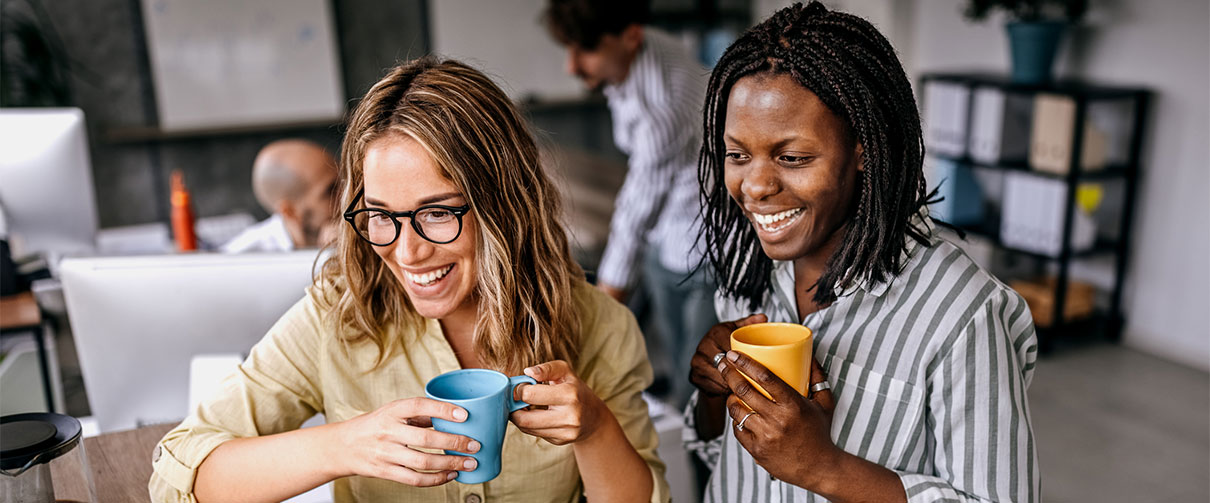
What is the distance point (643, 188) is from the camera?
270 centimetres

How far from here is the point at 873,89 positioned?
964 millimetres

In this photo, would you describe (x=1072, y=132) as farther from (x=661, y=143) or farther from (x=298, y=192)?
(x=298, y=192)

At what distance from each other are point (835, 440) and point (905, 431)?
9cm

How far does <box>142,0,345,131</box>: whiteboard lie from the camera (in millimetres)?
5262

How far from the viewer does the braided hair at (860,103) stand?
0.96 meters

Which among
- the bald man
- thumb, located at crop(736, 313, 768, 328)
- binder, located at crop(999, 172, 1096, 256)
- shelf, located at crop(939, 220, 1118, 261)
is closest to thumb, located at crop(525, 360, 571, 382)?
thumb, located at crop(736, 313, 768, 328)

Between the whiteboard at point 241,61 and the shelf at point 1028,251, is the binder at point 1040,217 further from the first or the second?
the whiteboard at point 241,61

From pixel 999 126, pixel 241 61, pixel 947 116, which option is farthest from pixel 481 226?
pixel 241 61

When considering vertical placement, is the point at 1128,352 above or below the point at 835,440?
below

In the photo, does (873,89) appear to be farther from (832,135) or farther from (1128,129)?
(1128,129)

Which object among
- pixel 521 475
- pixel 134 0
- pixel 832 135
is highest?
pixel 134 0

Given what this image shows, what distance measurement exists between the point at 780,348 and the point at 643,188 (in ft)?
5.87

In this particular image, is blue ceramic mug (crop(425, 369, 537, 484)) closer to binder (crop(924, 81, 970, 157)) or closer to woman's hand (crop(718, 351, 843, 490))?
woman's hand (crop(718, 351, 843, 490))

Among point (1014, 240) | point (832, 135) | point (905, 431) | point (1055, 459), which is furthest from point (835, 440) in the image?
point (1014, 240)
